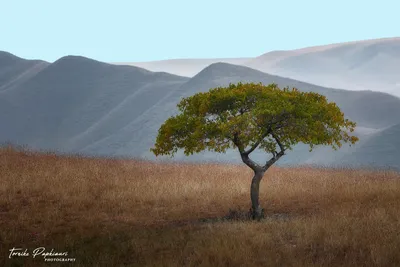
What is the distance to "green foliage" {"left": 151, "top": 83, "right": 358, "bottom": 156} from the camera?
14.9 m

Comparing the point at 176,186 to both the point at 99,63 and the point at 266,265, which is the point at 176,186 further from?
the point at 99,63

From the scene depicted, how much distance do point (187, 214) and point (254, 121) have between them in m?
4.50

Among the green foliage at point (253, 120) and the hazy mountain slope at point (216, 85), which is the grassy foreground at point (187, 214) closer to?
the green foliage at point (253, 120)

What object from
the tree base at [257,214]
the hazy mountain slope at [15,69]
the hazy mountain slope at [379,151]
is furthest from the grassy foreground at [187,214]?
the hazy mountain slope at [15,69]

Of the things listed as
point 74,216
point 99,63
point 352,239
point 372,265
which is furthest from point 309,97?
point 99,63

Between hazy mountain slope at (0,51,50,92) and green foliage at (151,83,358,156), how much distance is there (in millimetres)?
105662

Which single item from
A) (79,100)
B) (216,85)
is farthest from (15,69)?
(216,85)

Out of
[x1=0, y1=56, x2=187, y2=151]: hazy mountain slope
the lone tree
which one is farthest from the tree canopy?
[x1=0, y1=56, x2=187, y2=151]: hazy mountain slope

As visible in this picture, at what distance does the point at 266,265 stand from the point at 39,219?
8562 mm

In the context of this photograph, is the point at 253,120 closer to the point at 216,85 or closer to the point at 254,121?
the point at 254,121

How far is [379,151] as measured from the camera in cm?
5228

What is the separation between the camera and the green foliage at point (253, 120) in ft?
48.9

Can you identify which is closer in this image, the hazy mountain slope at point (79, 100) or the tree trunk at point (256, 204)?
the tree trunk at point (256, 204)

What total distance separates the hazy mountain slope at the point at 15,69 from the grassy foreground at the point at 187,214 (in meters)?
98.5
